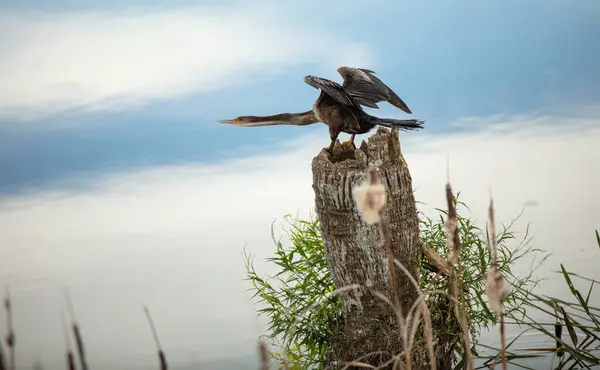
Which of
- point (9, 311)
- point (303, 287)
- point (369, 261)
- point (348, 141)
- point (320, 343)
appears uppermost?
point (348, 141)

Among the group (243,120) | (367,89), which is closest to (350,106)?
(367,89)

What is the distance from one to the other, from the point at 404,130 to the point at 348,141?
337 millimetres

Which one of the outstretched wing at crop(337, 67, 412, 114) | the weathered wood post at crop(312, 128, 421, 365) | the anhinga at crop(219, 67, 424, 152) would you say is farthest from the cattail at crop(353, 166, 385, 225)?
the outstretched wing at crop(337, 67, 412, 114)

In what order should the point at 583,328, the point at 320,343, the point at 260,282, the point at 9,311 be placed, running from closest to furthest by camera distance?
the point at 9,311
the point at 583,328
the point at 320,343
the point at 260,282

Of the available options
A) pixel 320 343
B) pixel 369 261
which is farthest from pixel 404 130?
pixel 320 343

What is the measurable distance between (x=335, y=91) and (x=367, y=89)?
0.38 metres

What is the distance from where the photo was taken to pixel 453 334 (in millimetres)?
4086

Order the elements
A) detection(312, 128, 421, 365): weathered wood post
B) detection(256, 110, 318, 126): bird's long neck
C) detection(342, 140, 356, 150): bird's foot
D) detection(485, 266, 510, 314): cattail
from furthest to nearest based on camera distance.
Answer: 1. detection(256, 110, 318, 126): bird's long neck
2. detection(342, 140, 356, 150): bird's foot
3. detection(312, 128, 421, 365): weathered wood post
4. detection(485, 266, 510, 314): cattail

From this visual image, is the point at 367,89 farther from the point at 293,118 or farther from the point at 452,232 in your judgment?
the point at 452,232

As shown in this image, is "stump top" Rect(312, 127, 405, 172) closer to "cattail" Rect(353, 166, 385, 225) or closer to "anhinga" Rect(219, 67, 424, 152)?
"anhinga" Rect(219, 67, 424, 152)

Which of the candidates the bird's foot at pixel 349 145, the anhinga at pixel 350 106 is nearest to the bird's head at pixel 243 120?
the anhinga at pixel 350 106

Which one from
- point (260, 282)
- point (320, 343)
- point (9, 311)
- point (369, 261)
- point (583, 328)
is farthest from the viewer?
point (260, 282)

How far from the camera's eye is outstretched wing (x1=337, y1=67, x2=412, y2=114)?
3.98 metres

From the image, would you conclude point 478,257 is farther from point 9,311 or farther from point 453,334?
point 9,311
